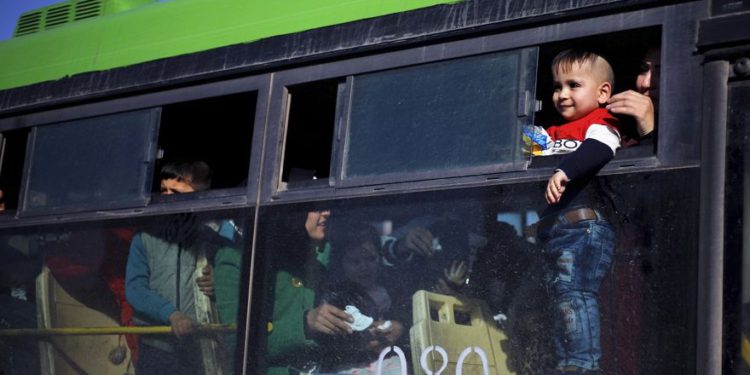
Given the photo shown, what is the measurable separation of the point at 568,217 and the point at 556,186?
0.09 m

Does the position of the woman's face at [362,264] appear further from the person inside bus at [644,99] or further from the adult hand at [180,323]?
the person inside bus at [644,99]

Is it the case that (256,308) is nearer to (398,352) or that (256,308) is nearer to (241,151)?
(398,352)

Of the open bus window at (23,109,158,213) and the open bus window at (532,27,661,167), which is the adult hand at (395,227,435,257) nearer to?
the open bus window at (532,27,661,167)

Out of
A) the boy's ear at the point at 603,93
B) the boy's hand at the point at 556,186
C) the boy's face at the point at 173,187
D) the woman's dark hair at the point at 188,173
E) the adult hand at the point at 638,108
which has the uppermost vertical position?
the boy's ear at the point at 603,93

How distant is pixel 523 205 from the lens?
3.14 metres

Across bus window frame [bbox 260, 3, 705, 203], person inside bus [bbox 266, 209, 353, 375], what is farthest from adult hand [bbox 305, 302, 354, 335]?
bus window frame [bbox 260, 3, 705, 203]

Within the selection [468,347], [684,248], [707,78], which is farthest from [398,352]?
[707,78]

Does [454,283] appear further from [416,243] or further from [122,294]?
[122,294]

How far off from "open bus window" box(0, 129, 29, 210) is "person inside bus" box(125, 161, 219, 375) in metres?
1.02

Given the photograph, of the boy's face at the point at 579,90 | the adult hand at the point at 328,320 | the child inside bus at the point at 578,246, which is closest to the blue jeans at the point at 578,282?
the child inside bus at the point at 578,246

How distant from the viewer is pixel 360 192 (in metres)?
3.49

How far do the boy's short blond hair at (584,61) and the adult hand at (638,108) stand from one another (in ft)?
0.55

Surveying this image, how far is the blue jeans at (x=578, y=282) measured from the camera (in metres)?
2.93

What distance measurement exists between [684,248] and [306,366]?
1.29 metres
